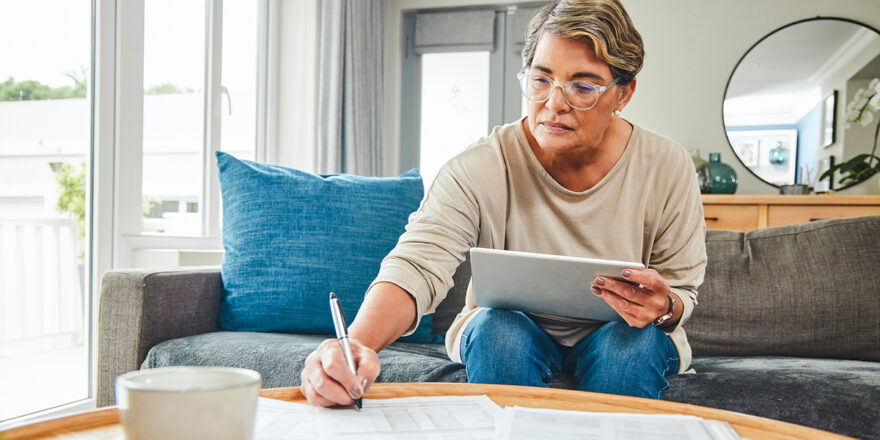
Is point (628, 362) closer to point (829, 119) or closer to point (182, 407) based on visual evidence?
point (182, 407)

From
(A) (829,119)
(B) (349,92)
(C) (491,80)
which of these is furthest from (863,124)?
(B) (349,92)

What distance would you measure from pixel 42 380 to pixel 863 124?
12.6 feet

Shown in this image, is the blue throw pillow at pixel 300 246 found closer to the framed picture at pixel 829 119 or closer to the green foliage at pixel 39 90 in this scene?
the green foliage at pixel 39 90

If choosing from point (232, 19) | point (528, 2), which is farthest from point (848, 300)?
point (528, 2)

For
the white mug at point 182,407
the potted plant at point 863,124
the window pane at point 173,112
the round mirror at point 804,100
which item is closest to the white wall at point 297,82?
the window pane at point 173,112

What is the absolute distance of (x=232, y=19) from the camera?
3213mm

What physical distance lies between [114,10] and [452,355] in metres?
1.80

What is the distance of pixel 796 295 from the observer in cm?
156

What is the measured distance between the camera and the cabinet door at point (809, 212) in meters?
3.21

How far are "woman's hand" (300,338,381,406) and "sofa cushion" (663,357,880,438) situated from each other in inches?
29.2

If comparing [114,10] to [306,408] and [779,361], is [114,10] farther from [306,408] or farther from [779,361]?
[779,361]

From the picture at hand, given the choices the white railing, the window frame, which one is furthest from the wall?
the white railing

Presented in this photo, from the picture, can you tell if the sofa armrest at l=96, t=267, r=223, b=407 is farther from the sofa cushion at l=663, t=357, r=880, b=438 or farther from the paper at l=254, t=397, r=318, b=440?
the sofa cushion at l=663, t=357, r=880, b=438

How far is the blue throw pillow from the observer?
1.70 meters
